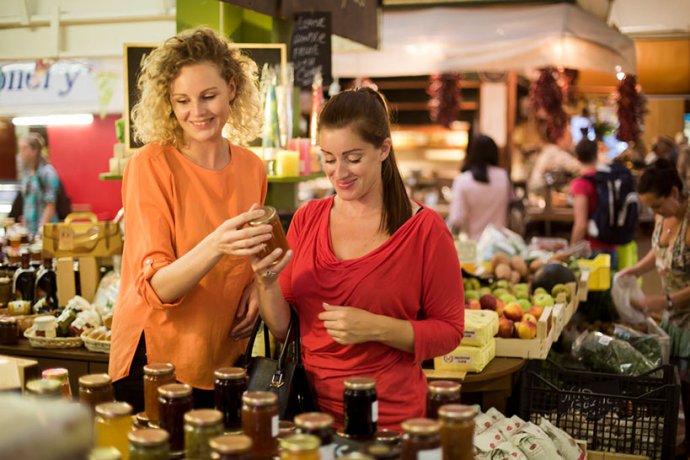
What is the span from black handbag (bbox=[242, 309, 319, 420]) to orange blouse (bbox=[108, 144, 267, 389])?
0.90 feet

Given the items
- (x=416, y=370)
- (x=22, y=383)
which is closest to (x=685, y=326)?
(x=416, y=370)

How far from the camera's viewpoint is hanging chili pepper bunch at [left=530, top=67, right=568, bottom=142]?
9.14 meters

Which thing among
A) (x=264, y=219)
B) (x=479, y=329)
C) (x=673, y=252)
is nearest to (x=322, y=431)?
(x=264, y=219)

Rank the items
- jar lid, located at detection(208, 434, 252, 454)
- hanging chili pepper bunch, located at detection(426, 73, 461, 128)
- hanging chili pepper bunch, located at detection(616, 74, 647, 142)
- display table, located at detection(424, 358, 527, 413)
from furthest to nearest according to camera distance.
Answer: hanging chili pepper bunch, located at detection(616, 74, 647, 142), hanging chili pepper bunch, located at detection(426, 73, 461, 128), display table, located at detection(424, 358, 527, 413), jar lid, located at detection(208, 434, 252, 454)

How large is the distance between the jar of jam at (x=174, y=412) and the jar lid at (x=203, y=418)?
11cm

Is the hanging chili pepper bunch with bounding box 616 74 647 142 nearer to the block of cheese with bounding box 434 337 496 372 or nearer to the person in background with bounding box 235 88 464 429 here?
the block of cheese with bounding box 434 337 496 372

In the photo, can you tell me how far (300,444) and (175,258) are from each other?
118cm

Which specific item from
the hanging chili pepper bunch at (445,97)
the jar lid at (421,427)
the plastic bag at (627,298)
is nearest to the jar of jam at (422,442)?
the jar lid at (421,427)

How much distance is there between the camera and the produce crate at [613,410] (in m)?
3.83

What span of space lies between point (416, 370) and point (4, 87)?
768 centimetres

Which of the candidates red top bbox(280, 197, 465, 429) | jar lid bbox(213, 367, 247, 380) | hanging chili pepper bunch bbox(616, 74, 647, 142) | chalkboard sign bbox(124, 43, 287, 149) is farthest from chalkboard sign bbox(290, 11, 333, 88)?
hanging chili pepper bunch bbox(616, 74, 647, 142)

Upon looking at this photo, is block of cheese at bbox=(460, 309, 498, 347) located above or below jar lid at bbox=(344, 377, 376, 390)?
below

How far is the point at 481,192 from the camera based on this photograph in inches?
285

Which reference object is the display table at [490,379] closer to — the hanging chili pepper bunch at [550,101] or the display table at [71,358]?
the display table at [71,358]
